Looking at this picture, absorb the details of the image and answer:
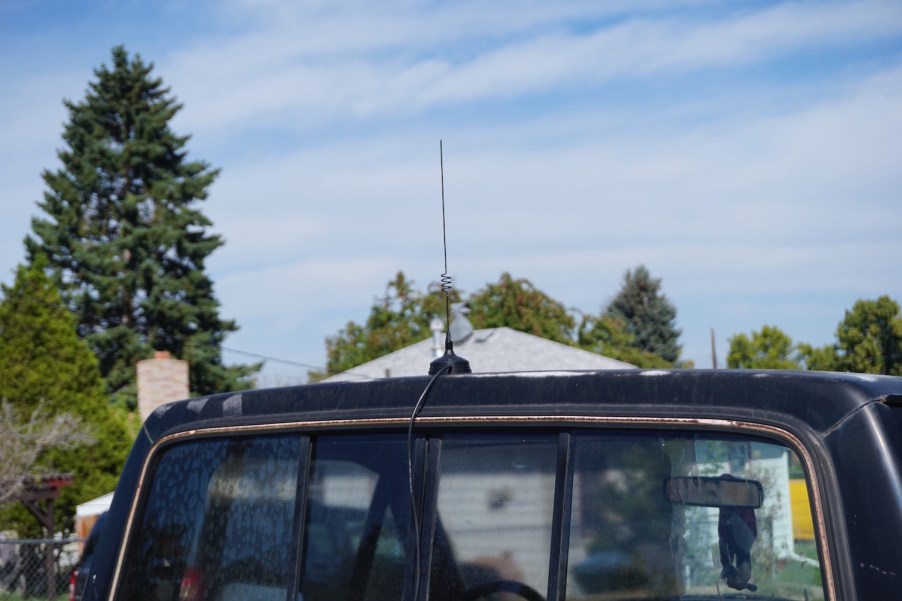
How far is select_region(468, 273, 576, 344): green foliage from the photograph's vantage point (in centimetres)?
5034

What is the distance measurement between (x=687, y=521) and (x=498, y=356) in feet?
99.8

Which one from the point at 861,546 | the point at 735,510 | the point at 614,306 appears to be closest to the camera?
the point at 861,546

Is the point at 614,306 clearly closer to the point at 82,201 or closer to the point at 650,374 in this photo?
the point at 82,201

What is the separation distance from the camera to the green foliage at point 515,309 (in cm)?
5034

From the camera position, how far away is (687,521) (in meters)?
2.11

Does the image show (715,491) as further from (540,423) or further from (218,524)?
(218,524)

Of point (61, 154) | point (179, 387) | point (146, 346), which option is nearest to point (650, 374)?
point (179, 387)

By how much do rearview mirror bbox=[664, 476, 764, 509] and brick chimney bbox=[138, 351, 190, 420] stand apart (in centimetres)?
2355

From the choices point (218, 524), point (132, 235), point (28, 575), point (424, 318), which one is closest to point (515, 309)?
point (424, 318)

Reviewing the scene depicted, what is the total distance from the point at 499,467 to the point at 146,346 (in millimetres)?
47315

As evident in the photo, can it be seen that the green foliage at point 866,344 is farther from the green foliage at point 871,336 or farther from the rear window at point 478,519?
the rear window at point 478,519

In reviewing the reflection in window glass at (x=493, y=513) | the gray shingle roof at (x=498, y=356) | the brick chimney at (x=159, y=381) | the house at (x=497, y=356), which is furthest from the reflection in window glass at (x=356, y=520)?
the gray shingle roof at (x=498, y=356)

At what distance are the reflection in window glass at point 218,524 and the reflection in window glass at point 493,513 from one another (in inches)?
16.6

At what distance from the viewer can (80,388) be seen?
30234mm
